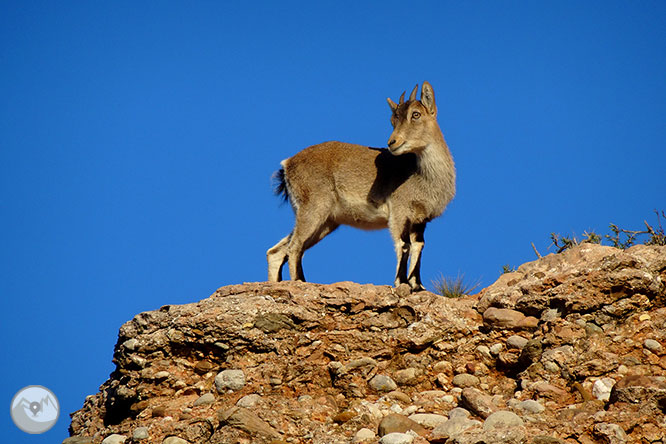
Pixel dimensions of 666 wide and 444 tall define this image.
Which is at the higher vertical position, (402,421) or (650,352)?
(650,352)

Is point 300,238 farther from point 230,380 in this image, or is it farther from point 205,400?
point 205,400

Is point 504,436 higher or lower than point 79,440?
lower

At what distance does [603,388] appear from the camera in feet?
19.8

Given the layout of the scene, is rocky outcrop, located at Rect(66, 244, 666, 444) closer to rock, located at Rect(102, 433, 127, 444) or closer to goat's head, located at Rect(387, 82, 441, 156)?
rock, located at Rect(102, 433, 127, 444)

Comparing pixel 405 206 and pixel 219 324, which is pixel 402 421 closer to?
pixel 219 324

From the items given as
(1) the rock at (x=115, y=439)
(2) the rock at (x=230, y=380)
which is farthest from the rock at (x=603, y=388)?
(1) the rock at (x=115, y=439)

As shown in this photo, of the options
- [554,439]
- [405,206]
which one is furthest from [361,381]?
[405,206]

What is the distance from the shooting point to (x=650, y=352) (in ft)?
20.7

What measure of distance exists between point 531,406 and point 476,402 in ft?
1.41

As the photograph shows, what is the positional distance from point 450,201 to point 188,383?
4.56 metres

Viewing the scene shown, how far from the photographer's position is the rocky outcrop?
5.92 meters

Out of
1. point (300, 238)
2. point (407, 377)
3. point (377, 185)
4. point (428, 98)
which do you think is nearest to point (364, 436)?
point (407, 377)

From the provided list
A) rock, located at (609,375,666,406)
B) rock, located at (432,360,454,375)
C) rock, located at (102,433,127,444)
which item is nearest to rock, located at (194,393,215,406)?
rock, located at (102,433,127,444)

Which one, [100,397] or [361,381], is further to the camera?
[100,397]
